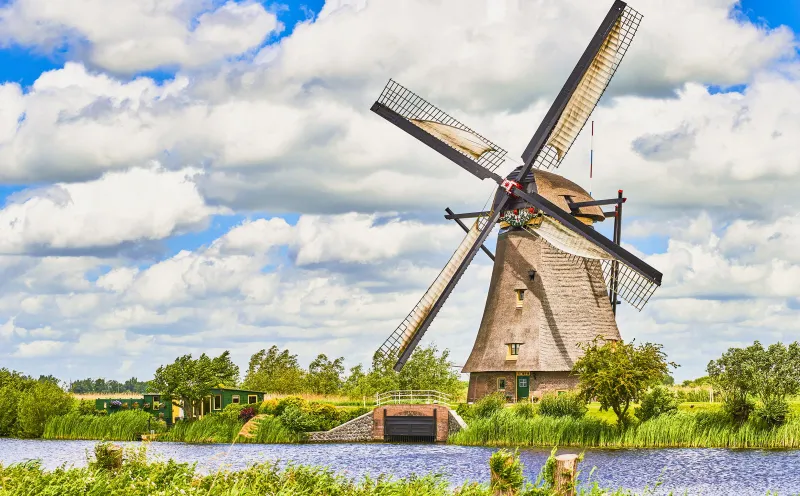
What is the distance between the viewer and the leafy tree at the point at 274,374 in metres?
54.9

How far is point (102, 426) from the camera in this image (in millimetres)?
43125

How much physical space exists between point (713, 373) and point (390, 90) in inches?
623

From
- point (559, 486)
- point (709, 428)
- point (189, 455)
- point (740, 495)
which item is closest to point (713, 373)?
point (709, 428)

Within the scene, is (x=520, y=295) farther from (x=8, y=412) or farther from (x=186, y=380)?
(x=8, y=412)

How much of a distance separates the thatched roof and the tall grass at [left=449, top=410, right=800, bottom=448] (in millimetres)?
3575

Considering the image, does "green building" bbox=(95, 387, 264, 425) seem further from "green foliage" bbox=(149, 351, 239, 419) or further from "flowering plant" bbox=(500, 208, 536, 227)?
"flowering plant" bbox=(500, 208, 536, 227)

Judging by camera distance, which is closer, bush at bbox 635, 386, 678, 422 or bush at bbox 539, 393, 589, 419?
bush at bbox 635, 386, 678, 422

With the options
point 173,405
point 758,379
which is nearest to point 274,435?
point 173,405

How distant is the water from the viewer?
23000 mm

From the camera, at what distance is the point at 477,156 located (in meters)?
38.7

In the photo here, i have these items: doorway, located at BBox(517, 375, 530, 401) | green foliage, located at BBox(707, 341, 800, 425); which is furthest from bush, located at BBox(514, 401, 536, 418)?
green foliage, located at BBox(707, 341, 800, 425)

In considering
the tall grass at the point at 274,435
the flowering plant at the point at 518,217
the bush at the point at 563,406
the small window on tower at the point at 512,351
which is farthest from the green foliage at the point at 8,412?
the bush at the point at 563,406

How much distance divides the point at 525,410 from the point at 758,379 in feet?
25.9

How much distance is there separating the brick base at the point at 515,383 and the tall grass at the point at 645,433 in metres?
3.07
